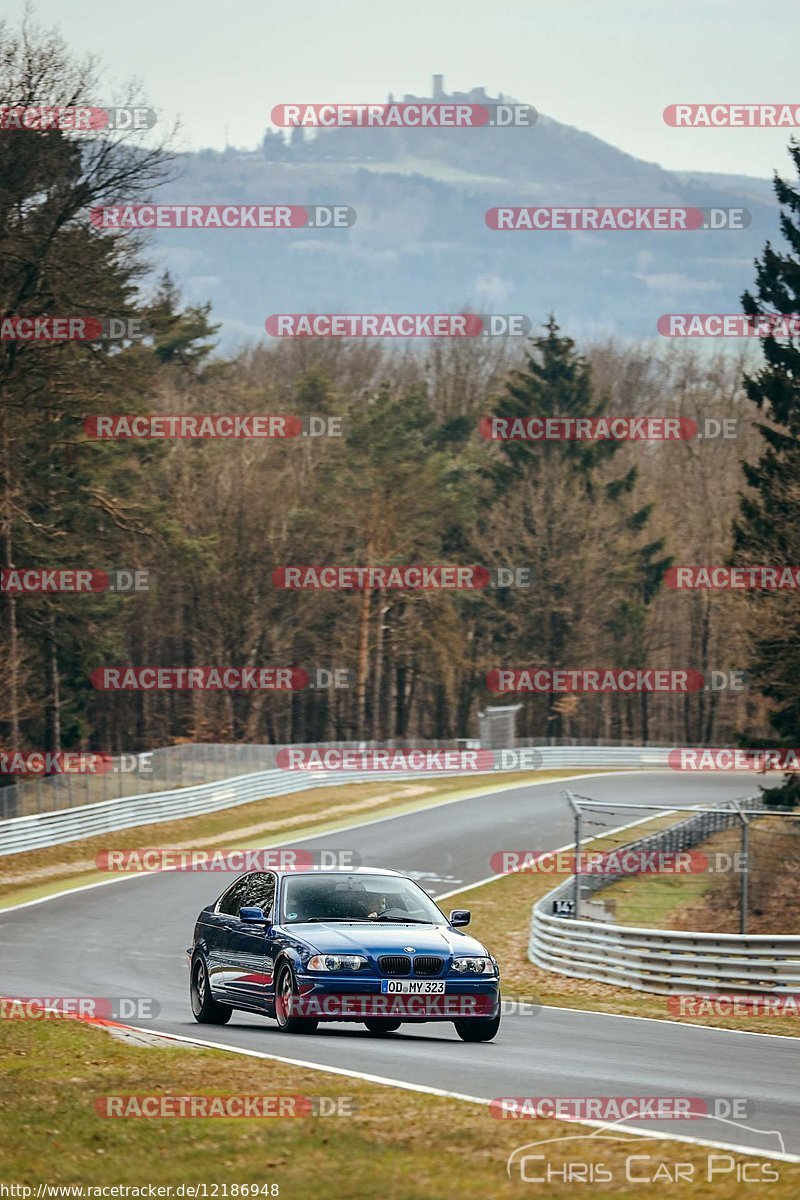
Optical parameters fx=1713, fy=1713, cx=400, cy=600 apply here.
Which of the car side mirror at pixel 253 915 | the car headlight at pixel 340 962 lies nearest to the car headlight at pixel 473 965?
the car headlight at pixel 340 962

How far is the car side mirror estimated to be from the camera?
14.4 m

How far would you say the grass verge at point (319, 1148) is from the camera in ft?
26.6

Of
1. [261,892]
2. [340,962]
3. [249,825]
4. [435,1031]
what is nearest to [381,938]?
[340,962]

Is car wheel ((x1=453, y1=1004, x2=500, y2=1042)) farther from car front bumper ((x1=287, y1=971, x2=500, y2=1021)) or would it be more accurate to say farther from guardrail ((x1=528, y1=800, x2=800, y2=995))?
guardrail ((x1=528, y1=800, x2=800, y2=995))

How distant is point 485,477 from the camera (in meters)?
80.8

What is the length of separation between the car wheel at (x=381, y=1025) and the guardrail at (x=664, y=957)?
649 centimetres

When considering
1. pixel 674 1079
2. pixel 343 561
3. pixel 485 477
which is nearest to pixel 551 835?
pixel 343 561

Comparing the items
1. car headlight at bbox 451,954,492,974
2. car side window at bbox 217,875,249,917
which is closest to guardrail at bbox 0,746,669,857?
car side window at bbox 217,875,249,917

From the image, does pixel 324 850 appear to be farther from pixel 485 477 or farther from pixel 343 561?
pixel 485 477

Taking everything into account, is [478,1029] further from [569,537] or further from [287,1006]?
[569,537]

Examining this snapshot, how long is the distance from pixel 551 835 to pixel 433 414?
138 feet

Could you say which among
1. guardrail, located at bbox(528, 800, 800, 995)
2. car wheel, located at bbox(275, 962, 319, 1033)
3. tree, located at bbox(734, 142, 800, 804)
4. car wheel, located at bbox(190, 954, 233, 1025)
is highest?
tree, located at bbox(734, 142, 800, 804)

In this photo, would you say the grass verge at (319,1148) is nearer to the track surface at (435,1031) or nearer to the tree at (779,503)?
the track surface at (435,1031)

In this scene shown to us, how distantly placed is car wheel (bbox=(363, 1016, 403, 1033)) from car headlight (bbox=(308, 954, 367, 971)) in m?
0.62
